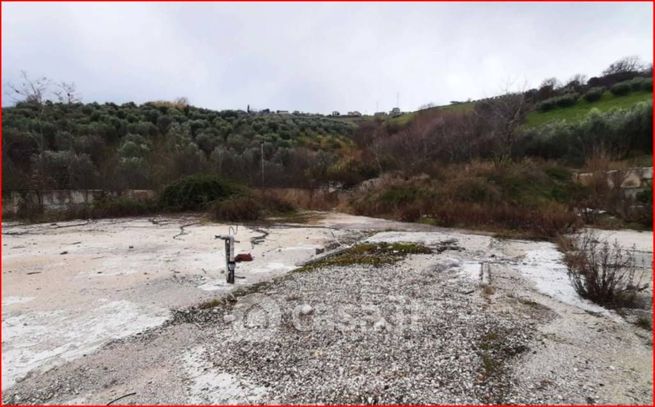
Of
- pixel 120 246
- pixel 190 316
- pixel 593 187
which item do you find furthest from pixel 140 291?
pixel 593 187

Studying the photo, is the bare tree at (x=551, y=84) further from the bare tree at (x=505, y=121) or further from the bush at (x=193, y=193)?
the bush at (x=193, y=193)

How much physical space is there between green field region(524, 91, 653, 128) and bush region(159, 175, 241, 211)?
2198cm

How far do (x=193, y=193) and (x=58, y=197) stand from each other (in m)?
5.34

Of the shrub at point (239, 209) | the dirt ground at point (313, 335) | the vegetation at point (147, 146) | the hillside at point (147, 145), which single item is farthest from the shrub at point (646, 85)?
the shrub at point (239, 209)

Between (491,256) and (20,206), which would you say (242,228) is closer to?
(491,256)

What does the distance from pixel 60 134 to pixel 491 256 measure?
1024 inches

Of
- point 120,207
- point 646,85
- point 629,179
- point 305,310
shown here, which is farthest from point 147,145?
point 646,85

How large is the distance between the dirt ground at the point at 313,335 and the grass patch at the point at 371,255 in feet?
0.86

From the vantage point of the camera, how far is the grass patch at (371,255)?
6236 mm

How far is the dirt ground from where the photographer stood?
8.68ft

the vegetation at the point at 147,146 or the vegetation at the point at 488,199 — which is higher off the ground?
the vegetation at the point at 147,146

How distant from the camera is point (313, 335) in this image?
3.47 meters

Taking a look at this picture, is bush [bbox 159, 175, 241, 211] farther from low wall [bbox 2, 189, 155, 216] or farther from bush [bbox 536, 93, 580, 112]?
bush [bbox 536, 93, 580, 112]

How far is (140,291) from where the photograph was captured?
482cm
